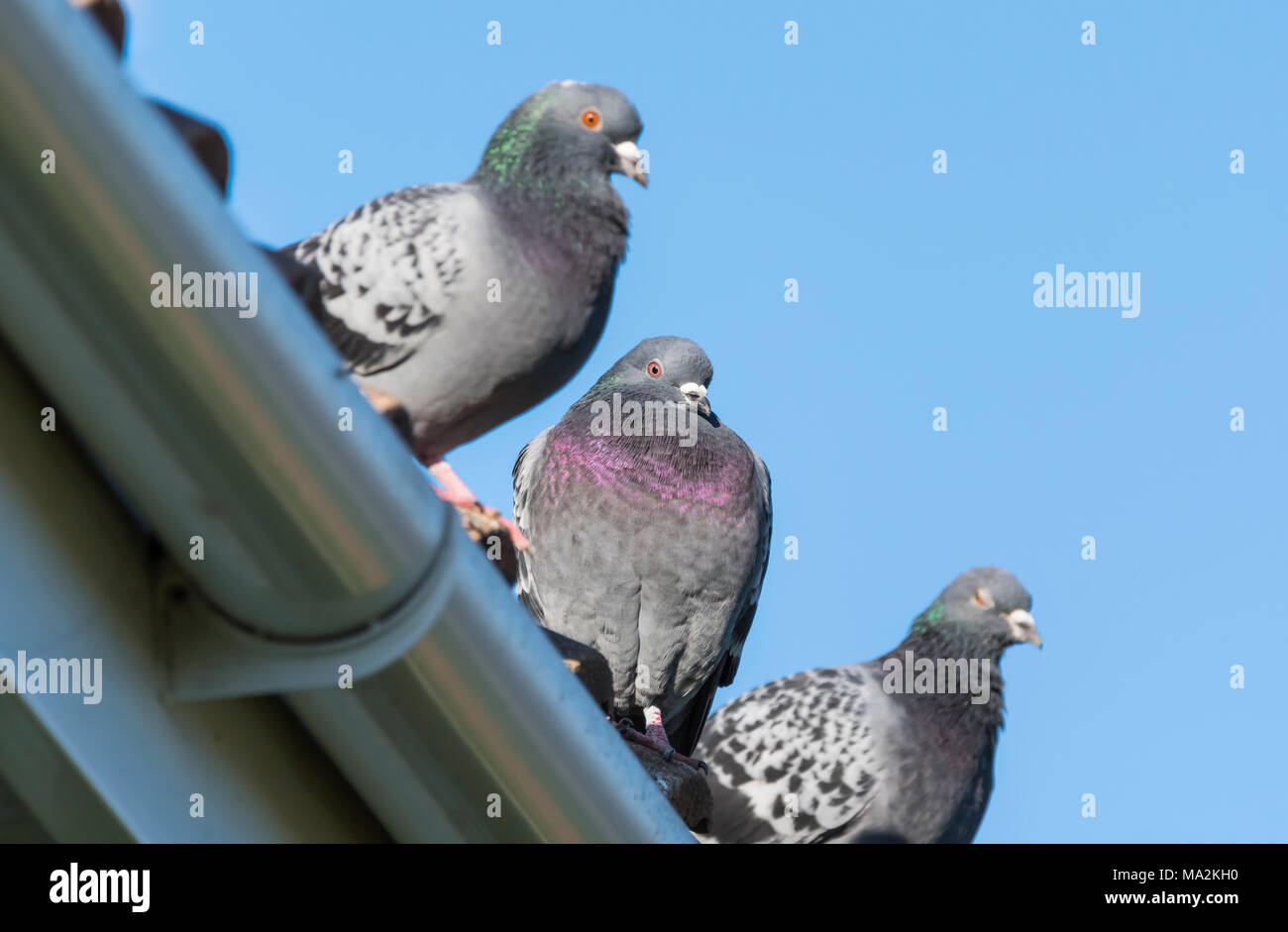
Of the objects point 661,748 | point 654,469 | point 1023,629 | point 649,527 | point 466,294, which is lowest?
point 1023,629

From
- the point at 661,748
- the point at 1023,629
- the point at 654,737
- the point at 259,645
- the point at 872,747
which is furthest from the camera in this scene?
the point at 1023,629

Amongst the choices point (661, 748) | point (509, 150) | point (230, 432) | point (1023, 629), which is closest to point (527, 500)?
point (661, 748)

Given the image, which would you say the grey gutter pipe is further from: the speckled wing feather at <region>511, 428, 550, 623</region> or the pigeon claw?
the speckled wing feather at <region>511, 428, 550, 623</region>

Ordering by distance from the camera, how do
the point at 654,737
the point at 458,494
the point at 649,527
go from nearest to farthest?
the point at 458,494 → the point at 654,737 → the point at 649,527

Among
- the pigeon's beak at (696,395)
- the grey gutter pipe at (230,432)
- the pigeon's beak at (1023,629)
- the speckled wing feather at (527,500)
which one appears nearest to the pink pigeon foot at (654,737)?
the speckled wing feather at (527,500)

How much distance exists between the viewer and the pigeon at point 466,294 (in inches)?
151

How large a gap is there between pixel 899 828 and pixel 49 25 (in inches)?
267

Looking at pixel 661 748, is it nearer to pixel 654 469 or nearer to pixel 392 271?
pixel 654 469

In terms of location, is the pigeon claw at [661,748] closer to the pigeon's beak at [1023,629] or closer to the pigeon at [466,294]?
the pigeon at [466,294]

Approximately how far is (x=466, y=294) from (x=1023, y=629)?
5523mm

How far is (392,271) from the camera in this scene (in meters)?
3.96

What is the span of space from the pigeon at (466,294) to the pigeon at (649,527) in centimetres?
290

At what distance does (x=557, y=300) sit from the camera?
3.87 metres
